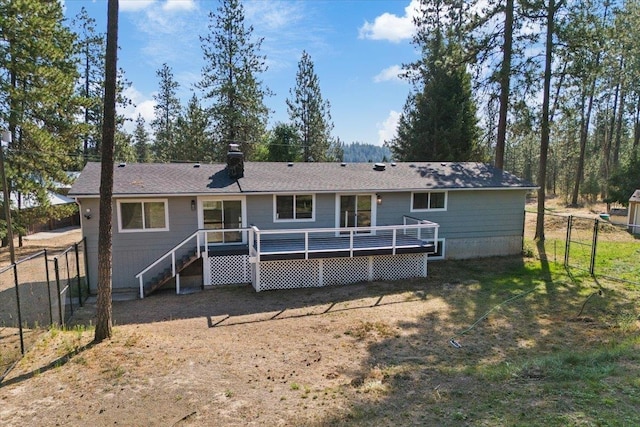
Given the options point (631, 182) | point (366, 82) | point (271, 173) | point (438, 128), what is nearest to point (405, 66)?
point (366, 82)

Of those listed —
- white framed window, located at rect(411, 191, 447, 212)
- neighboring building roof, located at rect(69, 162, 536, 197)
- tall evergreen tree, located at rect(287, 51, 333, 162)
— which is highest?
tall evergreen tree, located at rect(287, 51, 333, 162)

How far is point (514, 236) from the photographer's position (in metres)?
16.2

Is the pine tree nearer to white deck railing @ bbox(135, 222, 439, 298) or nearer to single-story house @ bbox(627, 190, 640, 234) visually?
white deck railing @ bbox(135, 222, 439, 298)

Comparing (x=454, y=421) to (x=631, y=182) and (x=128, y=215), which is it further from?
(x=631, y=182)

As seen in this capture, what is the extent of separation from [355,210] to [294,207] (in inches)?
92.9

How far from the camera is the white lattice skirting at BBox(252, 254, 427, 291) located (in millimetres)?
12219

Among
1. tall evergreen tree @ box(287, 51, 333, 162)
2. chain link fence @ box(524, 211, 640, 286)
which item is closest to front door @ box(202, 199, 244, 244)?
chain link fence @ box(524, 211, 640, 286)

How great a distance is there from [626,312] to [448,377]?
21.8 feet

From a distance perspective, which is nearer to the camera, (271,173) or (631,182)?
(271,173)

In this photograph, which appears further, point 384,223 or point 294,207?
point 384,223

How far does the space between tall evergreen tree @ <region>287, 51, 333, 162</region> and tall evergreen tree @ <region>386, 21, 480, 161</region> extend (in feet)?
25.8

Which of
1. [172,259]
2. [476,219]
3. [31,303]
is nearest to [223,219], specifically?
[172,259]

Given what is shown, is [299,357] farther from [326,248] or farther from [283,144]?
[283,144]

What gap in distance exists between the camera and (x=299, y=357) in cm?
718
